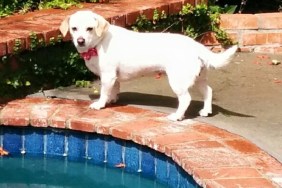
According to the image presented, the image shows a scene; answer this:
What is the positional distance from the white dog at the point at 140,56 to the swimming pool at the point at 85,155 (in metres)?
0.38

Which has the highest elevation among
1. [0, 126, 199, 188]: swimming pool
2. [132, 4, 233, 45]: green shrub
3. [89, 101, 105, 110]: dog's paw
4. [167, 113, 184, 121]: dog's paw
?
[132, 4, 233, 45]: green shrub

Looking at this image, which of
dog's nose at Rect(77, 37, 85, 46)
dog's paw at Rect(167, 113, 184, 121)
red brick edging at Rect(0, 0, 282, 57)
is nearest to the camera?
dog's nose at Rect(77, 37, 85, 46)

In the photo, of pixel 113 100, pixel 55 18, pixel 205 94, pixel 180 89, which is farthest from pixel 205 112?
pixel 55 18

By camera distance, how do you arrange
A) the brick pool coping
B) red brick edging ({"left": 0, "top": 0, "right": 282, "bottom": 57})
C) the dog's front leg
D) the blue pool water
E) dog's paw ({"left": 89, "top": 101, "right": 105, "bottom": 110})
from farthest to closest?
red brick edging ({"left": 0, "top": 0, "right": 282, "bottom": 57})
dog's paw ({"left": 89, "top": 101, "right": 105, "bottom": 110})
the dog's front leg
the blue pool water
the brick pool coping

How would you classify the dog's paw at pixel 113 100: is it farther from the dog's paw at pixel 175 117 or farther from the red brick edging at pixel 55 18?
the red brick edging at pixel 55 18

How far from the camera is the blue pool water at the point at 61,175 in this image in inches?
210

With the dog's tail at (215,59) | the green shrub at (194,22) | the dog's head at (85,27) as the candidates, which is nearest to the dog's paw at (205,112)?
the dog's tail at (215,59)

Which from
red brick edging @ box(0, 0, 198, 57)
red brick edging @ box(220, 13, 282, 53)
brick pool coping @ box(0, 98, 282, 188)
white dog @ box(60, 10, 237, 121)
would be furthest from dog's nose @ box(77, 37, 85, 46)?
red brick edging @ box(220, 13, 282, 53)

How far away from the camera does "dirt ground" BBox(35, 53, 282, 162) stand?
559cm

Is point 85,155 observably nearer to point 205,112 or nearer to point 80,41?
point 80,41

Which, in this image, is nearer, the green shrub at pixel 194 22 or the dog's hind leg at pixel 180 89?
the dog's hind leg at pixel 180 89

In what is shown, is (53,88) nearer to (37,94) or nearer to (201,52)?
(37,94)

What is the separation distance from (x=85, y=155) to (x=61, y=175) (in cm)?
28

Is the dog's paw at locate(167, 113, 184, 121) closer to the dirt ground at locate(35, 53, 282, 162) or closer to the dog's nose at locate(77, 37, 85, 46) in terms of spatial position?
the dirt ground at locate(35, 53, 282, 162)
